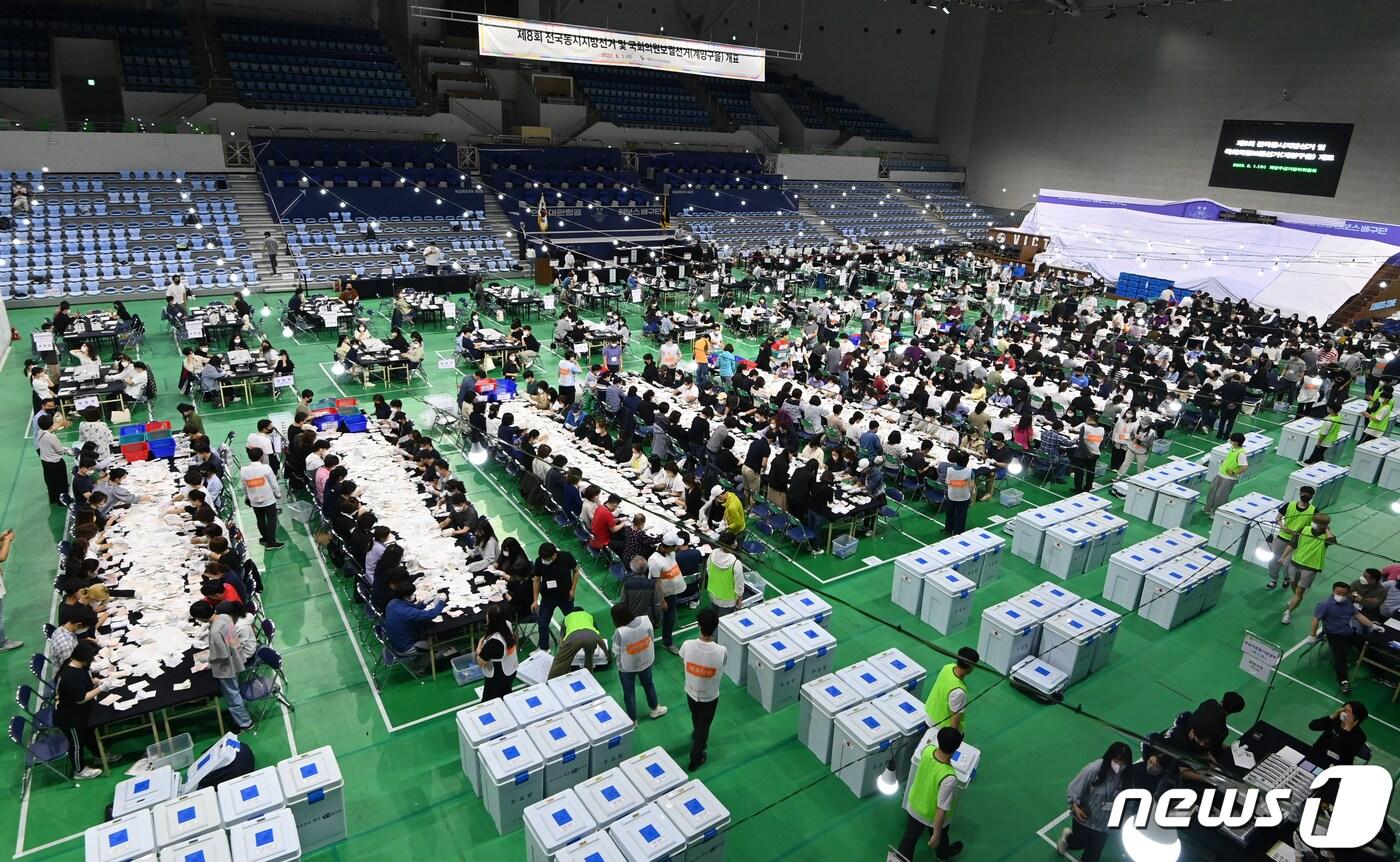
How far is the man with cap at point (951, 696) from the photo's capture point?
262 inches

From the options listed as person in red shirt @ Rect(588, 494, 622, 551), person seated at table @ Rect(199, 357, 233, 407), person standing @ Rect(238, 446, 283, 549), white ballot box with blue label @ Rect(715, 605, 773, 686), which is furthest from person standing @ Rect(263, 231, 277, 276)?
white ballot box with blue label @ Rect(715, 605, 773, 686)

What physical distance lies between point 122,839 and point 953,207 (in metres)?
46.6

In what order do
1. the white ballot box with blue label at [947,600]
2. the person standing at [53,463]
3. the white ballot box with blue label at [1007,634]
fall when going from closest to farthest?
the white ballot box with blue label at [1007,634], the white ballot box with blue label at [947,600], the person standing at [53,463]

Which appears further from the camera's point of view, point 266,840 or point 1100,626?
point 1100,626

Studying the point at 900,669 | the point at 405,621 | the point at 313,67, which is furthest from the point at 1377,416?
the point at 313,67

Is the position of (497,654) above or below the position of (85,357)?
below

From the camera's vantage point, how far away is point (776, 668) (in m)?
8.33

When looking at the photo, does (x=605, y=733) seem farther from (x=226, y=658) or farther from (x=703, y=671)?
(x=226, y=658)

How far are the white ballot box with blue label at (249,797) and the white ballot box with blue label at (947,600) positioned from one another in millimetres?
7233

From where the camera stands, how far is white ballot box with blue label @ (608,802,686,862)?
18.9ft

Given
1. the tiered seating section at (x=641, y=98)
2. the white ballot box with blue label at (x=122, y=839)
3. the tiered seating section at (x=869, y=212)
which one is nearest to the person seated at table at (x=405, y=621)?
the white ballot box with blue label at (x=122, y=839)

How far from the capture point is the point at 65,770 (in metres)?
7.39

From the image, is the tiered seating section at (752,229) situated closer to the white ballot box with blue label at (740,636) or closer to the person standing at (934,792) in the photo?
the white ballot box with blue label at (740,636)

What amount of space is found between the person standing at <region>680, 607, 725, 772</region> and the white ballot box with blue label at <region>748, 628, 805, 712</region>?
1.08 meters
